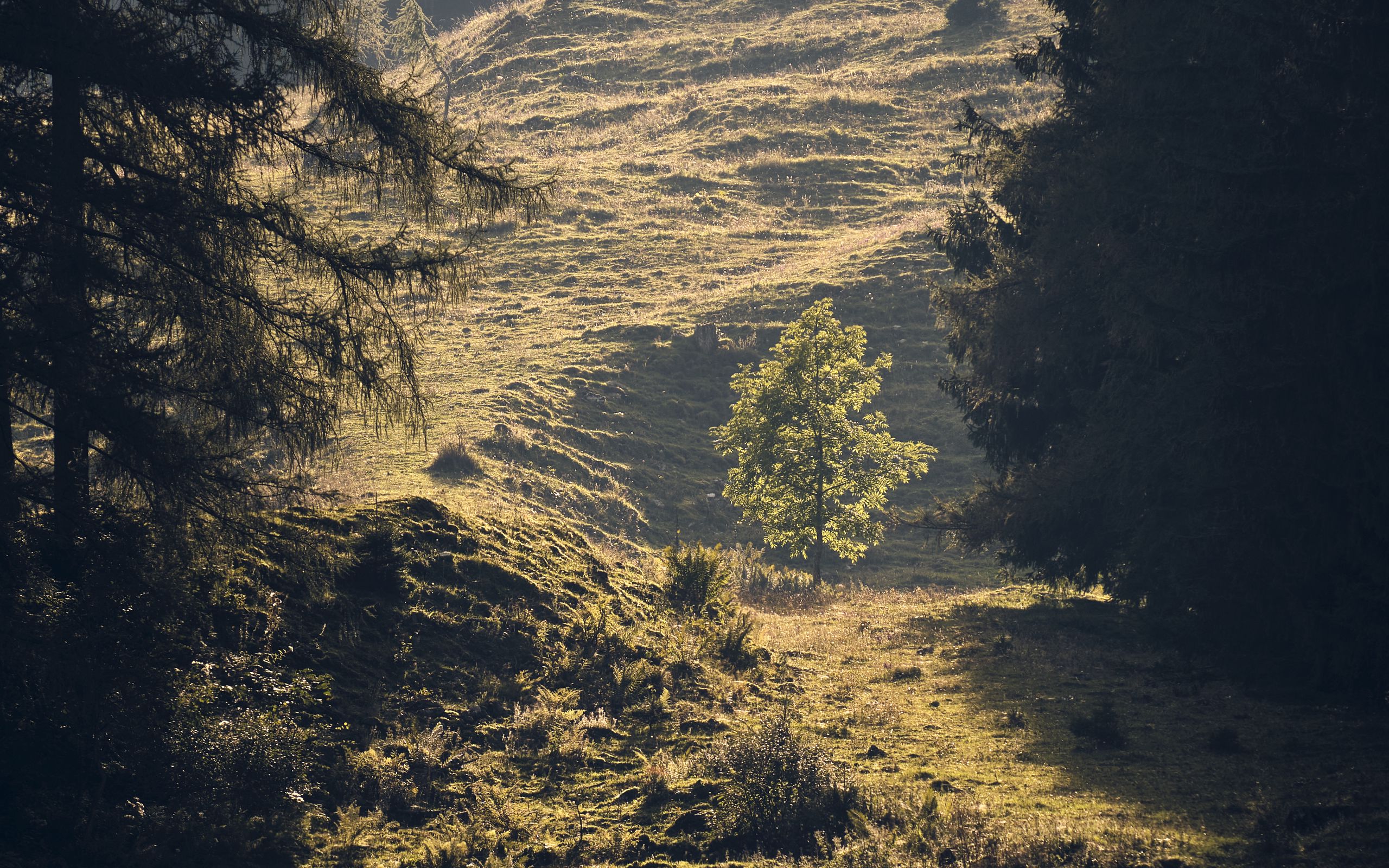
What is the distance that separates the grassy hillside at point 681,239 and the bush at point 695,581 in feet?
11.7

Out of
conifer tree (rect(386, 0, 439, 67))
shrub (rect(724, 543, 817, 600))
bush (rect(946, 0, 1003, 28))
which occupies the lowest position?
shrub (rect(724, 543, 817, 600))

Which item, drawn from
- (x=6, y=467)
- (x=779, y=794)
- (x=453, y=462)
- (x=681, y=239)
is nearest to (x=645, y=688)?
(x=779, y=794)

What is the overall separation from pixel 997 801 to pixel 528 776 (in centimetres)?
490

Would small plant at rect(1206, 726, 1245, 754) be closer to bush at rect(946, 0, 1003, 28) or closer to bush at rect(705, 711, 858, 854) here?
bush at rect(705, 711, 858, 854)

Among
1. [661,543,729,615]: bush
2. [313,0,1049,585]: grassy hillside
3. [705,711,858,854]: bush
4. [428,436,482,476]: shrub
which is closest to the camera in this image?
[705,711,858,854]: bush

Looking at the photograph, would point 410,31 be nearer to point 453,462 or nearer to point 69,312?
point 453,462

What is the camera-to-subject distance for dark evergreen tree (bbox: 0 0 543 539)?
25.2 feet

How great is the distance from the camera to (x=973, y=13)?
228 ft

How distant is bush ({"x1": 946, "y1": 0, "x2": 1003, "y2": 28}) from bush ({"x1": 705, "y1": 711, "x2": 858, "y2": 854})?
71.6 metres

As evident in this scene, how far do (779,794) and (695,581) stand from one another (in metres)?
6.91

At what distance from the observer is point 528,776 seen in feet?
32.2

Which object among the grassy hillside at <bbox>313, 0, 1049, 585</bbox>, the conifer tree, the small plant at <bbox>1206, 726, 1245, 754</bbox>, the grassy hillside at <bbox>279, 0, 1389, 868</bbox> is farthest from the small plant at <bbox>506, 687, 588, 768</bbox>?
the conifer tree

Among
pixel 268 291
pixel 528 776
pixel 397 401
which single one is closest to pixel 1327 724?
pixel 528 776

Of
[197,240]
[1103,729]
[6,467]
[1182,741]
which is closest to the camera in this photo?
[6,467]
